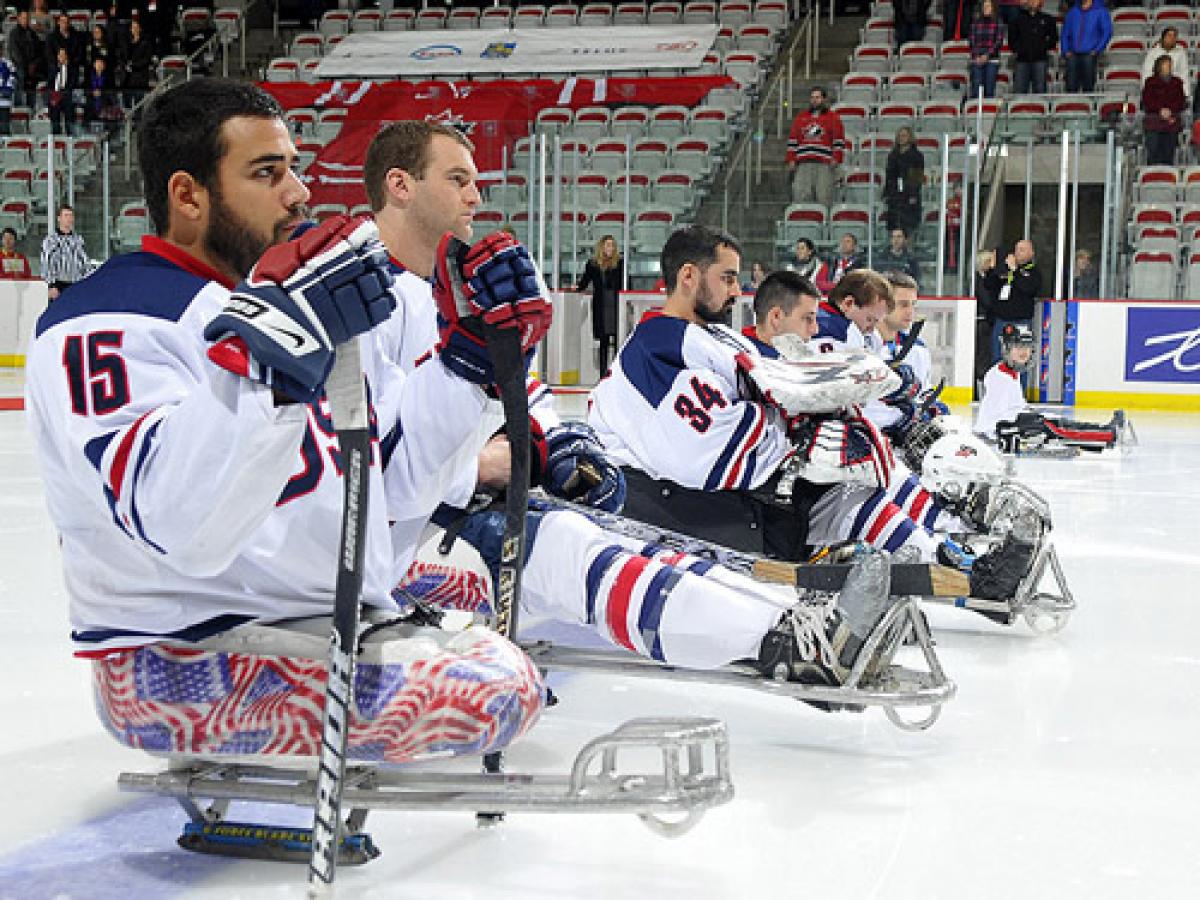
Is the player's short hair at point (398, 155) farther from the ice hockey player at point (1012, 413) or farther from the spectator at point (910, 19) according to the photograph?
the spectator at point (910, 19)

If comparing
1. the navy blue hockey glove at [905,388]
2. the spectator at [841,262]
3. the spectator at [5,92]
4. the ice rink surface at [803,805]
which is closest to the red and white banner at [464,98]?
the spectator at [5,92]

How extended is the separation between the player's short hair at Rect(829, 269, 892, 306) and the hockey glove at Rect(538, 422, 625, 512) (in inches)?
118

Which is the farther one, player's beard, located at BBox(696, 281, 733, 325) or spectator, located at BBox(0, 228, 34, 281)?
spectator, located at BBox(0, 228, 34, 281)

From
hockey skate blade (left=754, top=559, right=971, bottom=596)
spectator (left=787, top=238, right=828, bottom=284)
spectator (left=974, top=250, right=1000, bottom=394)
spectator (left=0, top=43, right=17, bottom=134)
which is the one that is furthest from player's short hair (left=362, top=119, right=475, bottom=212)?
spectator (left=0, top=43, right=17, bottom=134)

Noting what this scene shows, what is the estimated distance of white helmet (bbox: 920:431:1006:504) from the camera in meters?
5.05

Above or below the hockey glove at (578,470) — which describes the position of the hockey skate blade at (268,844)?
below

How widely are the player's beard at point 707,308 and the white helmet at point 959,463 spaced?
1.57 m

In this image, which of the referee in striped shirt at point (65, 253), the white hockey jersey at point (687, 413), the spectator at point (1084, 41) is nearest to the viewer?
the white hockey jersey at point (687, 413)

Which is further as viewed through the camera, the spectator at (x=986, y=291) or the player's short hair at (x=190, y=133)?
the spectator at (x=986, y=291)

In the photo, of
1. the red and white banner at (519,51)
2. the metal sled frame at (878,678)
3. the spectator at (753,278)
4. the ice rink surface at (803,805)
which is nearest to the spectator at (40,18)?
the red and white banner at (519,51)

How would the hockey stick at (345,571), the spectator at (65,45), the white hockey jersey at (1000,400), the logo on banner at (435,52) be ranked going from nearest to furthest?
the hockey stick at (345,571)
the white hockey jersey at (1000,400)
the spectator at (65,45)
the logo on banner at (435,52)

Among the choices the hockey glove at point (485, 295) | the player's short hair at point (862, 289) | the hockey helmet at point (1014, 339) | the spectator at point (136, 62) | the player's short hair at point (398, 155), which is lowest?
the hockey helmet at point (1014, 339)

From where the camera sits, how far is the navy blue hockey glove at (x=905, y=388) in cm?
532

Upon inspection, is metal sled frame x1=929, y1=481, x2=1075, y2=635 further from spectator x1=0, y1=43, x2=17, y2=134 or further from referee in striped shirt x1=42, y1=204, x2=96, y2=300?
spectator x1=0, y1=43, x2=17, y2=134
